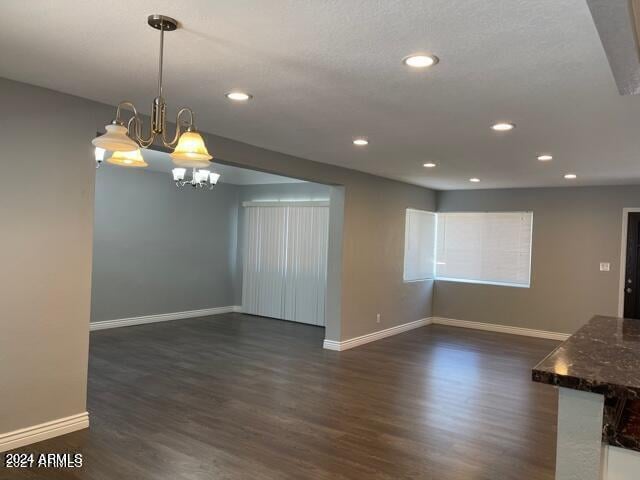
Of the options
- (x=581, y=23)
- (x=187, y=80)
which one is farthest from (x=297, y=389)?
(x=581, y=23)

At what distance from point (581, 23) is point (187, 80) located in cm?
207

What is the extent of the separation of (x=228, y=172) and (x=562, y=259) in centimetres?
532

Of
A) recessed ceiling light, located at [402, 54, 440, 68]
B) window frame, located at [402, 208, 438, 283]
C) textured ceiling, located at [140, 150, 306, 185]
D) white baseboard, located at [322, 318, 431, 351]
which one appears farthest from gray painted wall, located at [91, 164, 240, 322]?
recessed ceiling light, located at [402, 54, 440, 68]

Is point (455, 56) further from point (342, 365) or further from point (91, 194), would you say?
point (342, 365)

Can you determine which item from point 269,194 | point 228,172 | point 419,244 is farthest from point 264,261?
point 419,244

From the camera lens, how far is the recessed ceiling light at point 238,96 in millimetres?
3094

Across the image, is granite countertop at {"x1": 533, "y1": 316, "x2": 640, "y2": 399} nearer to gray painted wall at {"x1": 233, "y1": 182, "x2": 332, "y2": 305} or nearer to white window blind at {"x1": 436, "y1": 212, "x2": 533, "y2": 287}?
white window blind at {"x1": 436, "y1": 212, "x2": 533, "y2": 287}

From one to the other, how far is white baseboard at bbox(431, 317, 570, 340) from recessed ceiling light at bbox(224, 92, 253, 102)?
628 centimetres

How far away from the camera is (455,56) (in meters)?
2.33

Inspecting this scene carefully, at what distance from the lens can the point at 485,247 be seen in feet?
26.7

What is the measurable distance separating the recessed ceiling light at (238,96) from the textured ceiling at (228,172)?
8.97 feet

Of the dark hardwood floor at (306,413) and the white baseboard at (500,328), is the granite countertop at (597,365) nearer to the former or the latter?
the dark hardwood floor at (306,413)

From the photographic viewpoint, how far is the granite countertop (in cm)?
144

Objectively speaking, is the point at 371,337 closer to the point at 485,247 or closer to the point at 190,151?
the point at 485,247
